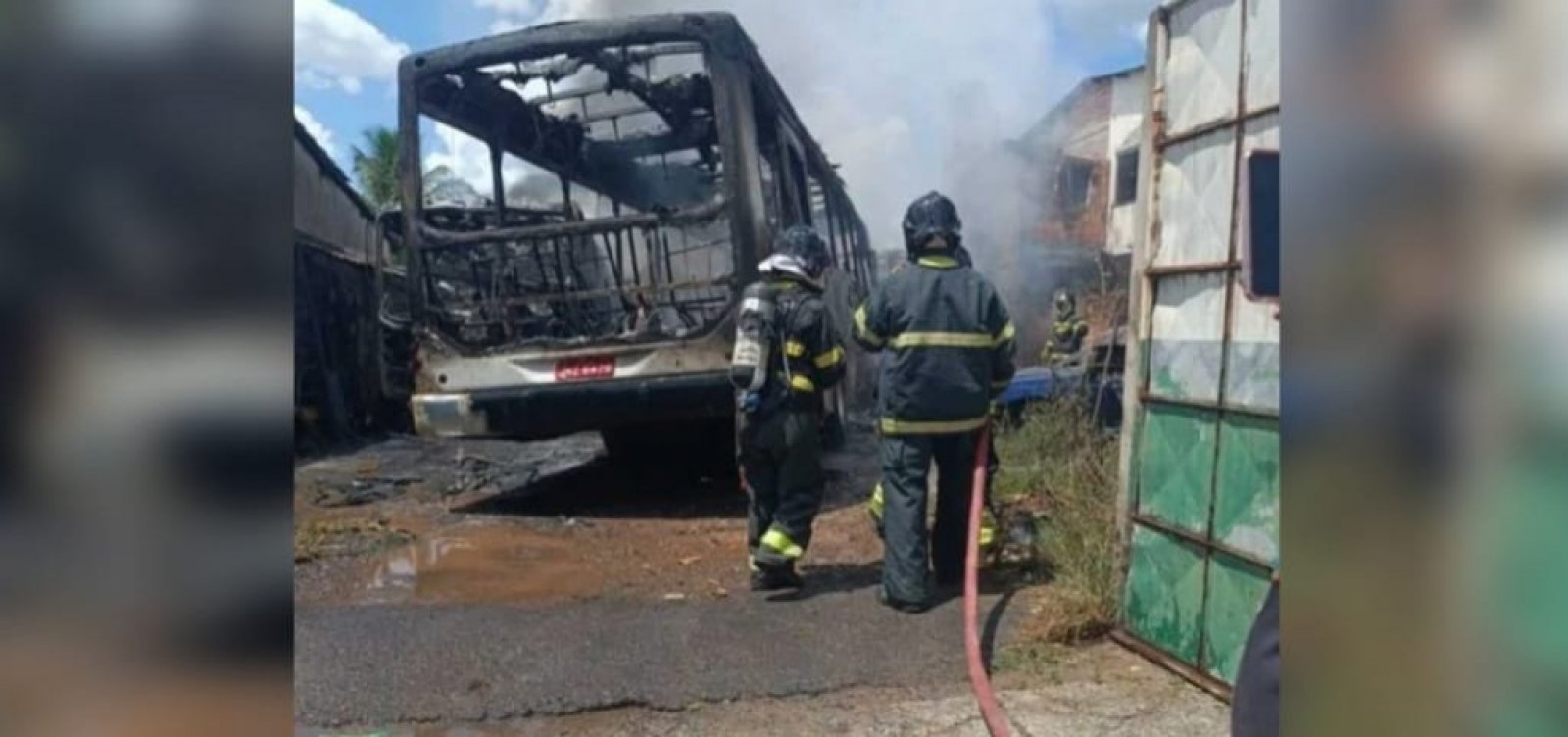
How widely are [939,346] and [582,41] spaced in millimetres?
3288

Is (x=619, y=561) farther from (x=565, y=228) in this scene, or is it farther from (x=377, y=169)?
(x=377, y=169)

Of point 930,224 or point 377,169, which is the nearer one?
point 930,224

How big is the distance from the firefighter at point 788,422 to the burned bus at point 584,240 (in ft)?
5.05

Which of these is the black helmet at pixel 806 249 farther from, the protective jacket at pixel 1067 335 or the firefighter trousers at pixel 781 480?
the protective jacket at pixel 1067 335

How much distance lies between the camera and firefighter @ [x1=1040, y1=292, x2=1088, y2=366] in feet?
34.9

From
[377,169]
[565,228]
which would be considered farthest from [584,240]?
[377,169]

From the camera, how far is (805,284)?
4992mm

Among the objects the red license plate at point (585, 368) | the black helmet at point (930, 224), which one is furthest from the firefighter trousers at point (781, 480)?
the red license plate at point (585, 368)

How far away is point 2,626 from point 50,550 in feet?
0.19

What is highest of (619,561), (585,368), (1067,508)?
(585,368)

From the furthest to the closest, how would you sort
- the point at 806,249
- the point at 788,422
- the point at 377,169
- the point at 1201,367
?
1. the point at 377,169
2. the point at 806,249
3. the point at 788,422
4. the point at 1201,367

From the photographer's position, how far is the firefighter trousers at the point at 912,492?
14.5 feet

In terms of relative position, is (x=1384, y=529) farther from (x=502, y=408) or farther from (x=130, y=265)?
(x=502, y=408)

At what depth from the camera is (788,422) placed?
193 inches
